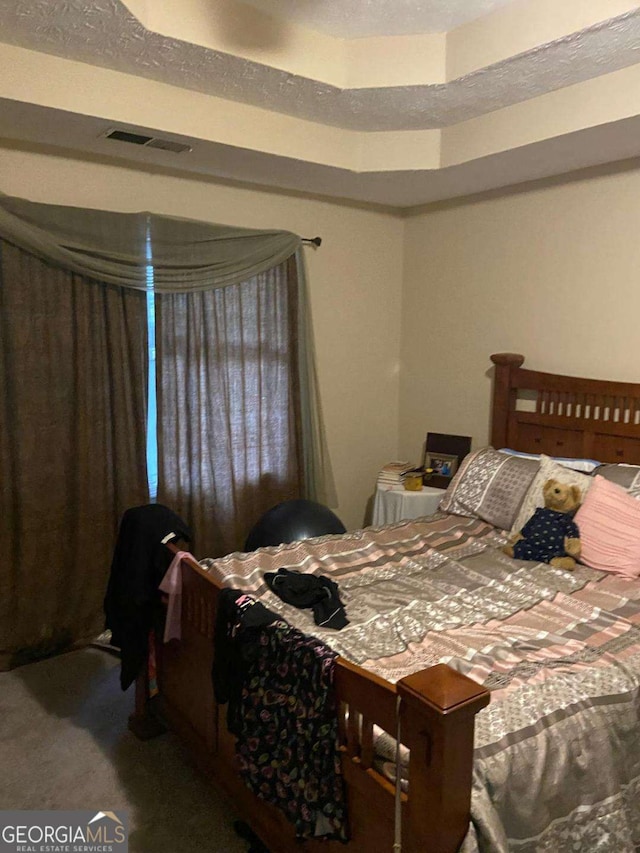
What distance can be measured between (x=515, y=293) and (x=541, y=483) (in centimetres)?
118

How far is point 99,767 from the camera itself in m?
2.22

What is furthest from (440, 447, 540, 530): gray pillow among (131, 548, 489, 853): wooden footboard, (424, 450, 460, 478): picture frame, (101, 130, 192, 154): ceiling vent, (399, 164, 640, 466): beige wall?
(101, 130, 192, 154): ceiling vent

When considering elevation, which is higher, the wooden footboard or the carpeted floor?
the wooden footboard

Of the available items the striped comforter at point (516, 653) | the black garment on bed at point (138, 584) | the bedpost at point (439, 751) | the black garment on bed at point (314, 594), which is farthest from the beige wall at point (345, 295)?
the bedpost at point (439, 751)

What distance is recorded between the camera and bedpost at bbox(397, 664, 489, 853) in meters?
1.15

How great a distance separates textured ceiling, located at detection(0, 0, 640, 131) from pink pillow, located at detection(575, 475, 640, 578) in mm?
1630

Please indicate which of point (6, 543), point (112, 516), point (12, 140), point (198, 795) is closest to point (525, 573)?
point (198, 795)

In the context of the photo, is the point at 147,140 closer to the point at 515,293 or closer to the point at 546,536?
the point at 515,293

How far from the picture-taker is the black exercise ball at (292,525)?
10.2 feet

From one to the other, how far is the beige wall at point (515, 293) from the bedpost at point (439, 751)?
226cm

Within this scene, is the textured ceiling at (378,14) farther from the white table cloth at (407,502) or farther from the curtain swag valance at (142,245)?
the white table cloth at (407,502)

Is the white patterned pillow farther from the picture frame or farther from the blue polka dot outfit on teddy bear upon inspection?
the picture frame

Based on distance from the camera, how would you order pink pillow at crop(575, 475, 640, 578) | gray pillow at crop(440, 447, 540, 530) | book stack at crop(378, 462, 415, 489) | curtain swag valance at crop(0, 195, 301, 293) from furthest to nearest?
book stack at crop(378, 462, 415, 489) < gray pillow at crop(440, 447, 540, 530) < curtain swag valance at crop(0, 195, 301, 293) < pink pillow at crop(575, 475, 640, 578)

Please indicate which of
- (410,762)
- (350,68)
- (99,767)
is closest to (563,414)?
(350,68)
